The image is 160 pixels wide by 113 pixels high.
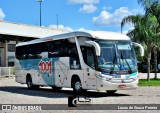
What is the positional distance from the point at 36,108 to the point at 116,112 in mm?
2704

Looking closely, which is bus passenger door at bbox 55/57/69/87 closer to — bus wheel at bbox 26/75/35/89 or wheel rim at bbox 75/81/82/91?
wheel rim at bbox 75/81/82/91

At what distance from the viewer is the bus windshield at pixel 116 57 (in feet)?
63.4

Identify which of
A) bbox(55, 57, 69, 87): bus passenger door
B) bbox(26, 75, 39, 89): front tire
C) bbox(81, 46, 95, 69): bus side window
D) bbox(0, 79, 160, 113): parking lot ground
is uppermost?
bbox(81, 46, 95, 69): bus side window

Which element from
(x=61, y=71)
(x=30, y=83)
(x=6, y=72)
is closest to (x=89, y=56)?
(x=61, y=71)

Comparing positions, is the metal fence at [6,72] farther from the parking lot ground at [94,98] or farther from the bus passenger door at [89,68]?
the bus passenger door at [89,68]

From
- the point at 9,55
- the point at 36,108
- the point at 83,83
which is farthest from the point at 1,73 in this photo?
the point at 36,108

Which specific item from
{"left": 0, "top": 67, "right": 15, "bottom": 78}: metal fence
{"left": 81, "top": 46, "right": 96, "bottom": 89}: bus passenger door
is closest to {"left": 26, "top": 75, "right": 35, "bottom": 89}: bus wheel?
{"left": 81, "top": 46, "right": 96, "bottom": 89}: bus passenger door

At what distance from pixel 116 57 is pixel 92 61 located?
1146 millimetres

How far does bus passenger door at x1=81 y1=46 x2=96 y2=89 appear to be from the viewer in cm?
1958

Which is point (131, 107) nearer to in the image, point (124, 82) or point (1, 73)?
point (124, 82)

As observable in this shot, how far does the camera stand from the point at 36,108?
13.9 m

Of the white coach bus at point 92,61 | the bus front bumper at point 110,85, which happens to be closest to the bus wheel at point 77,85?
the white coach bus at point 92,61

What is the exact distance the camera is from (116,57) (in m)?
19.6

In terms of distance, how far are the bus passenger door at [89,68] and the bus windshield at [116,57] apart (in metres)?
0.49
